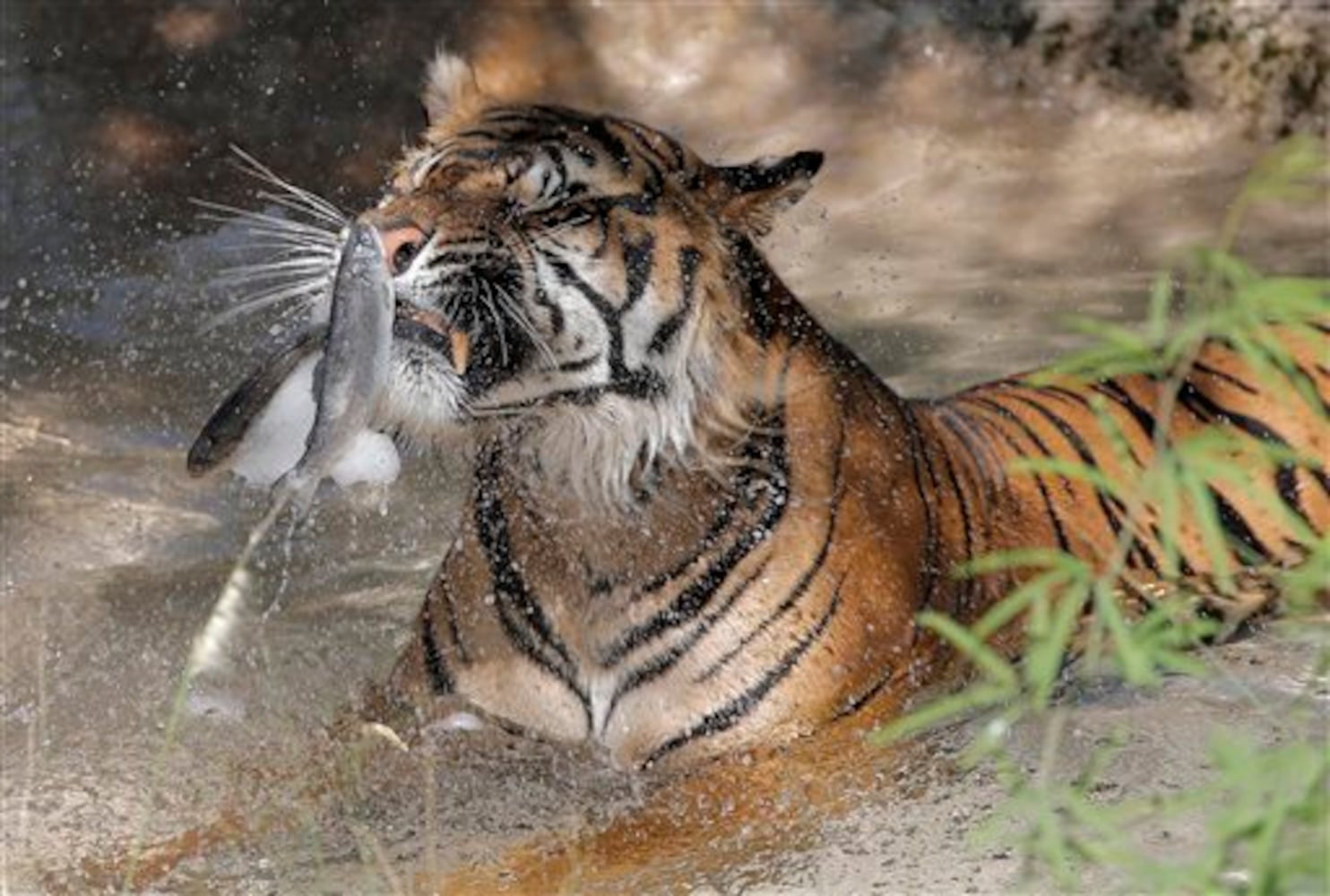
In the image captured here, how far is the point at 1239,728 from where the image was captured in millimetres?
4059

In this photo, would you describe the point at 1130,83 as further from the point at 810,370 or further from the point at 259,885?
the point at 259,885

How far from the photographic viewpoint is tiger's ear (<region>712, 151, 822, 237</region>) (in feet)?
14.7

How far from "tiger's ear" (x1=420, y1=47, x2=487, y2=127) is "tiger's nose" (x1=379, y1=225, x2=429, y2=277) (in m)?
0.61

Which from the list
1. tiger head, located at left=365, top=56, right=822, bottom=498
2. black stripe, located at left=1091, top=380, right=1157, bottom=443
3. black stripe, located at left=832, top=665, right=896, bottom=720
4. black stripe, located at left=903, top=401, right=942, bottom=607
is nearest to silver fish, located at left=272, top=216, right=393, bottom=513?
tiger head, located at left=365, top=56, right=822, bottom=498

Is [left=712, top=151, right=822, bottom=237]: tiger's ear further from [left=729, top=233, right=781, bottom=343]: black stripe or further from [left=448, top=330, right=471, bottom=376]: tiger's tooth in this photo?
[left=448, top=330, right=471, bottom=376]: tiger's tooth

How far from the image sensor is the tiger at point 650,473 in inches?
171

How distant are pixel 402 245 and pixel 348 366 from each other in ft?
0.77

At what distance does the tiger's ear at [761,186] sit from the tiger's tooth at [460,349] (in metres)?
0.54

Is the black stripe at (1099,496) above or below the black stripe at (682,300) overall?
below

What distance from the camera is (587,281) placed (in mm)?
4355

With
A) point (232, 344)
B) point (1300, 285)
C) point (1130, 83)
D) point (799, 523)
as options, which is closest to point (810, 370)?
point (799, 523)

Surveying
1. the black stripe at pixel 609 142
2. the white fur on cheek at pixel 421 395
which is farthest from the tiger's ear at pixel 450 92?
the white fur on cheek at pixel 421 395

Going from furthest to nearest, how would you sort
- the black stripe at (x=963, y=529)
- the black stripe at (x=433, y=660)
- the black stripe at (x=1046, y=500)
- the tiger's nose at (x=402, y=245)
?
the black stripe at (x=1046, y=500)
the black stripe at (x=963, y=529)
the black stripe at (x=433, y=660)
the tiger's nose at (x=402, y=245)

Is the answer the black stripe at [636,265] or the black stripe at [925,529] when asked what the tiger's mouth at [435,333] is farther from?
the black stripe at [925,529]
